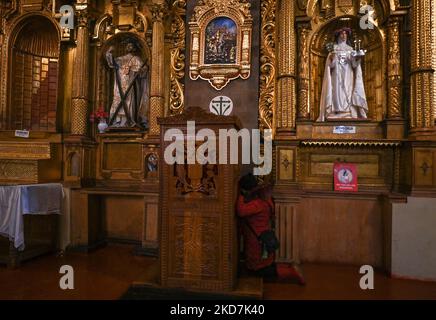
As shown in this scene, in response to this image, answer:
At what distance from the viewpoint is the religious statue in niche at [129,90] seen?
19.6ft

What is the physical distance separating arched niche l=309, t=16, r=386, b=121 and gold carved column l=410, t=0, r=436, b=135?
1.75 ft

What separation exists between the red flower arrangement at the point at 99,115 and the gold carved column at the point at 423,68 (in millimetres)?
5113

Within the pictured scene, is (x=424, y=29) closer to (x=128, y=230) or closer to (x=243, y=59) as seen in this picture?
(x=243, y=59)

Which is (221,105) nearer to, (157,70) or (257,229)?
(157,70)

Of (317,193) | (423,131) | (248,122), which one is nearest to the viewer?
(423,131)

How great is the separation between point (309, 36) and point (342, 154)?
2038 mm

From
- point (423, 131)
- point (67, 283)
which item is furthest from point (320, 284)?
point (67, 283)

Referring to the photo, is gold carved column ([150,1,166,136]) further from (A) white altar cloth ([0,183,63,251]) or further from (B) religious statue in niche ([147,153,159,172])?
(A) white altar cloth ([0,183,63,251])

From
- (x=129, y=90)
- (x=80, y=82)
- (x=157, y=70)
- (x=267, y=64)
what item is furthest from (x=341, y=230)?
(x=80, y=82)

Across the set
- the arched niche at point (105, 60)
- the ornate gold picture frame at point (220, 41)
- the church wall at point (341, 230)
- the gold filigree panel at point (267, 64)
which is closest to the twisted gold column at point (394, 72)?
the church wall at point (341, 230)

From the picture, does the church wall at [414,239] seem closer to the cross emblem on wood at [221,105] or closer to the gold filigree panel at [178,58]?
the cross emblem on wood at [221,105]

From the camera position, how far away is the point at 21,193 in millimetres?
4613

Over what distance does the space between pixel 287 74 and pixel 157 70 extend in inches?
Result: 86.8

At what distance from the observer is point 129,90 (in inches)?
236
